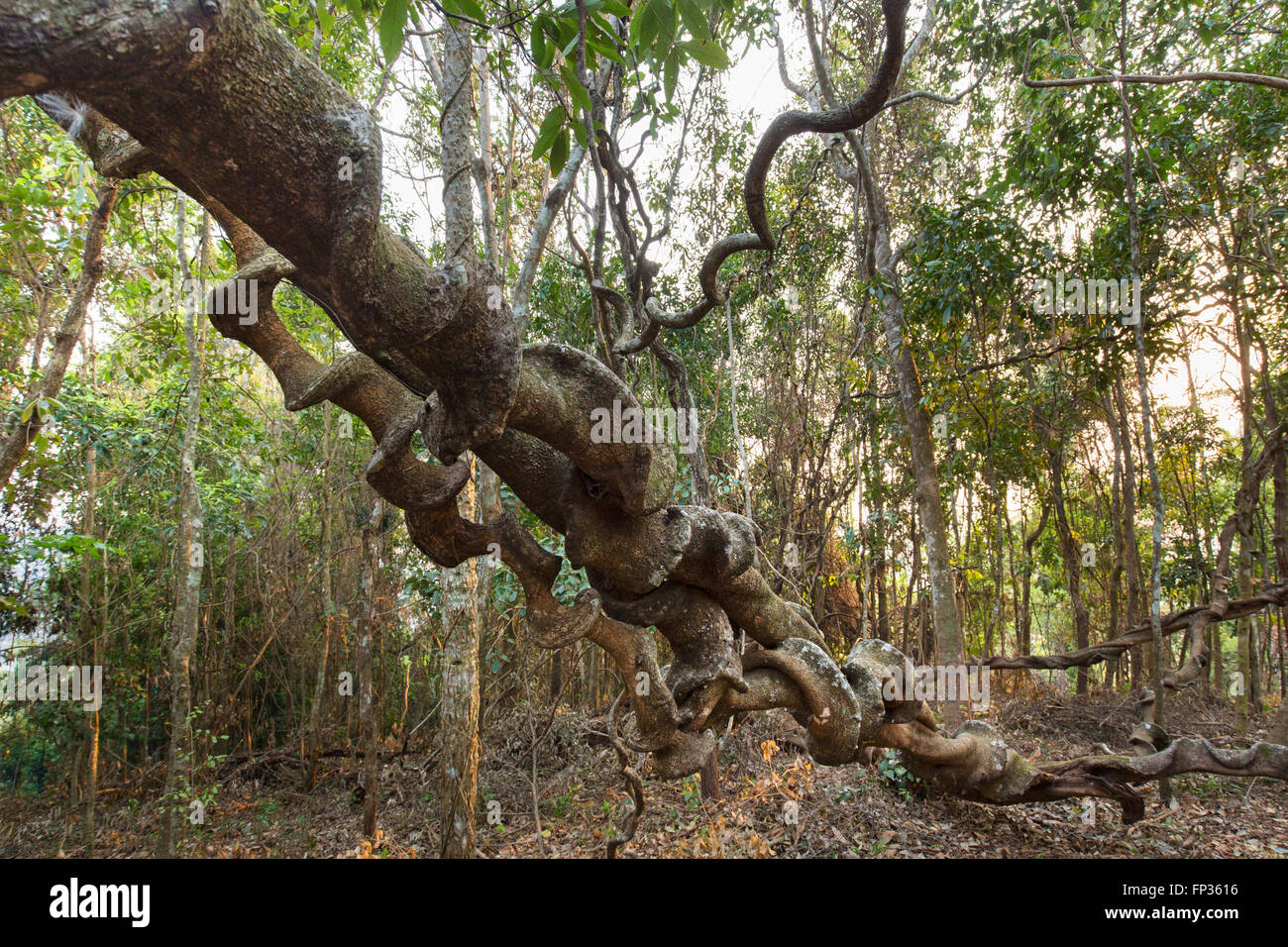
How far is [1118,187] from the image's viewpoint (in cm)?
501

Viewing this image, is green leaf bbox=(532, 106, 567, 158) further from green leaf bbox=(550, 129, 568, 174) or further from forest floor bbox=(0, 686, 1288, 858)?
forest floor bbox=(0, 686, 1288, 858)

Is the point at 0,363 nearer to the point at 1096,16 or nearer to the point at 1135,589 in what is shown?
the point at 1096,16

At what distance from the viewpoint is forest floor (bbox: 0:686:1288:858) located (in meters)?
4.21

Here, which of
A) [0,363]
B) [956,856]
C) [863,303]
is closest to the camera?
[956,856]

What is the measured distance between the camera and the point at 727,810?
15.9 ft

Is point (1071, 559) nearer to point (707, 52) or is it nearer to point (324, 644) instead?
point (707, 52)

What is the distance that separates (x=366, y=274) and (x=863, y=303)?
5.38 m

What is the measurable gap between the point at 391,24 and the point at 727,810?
500cm

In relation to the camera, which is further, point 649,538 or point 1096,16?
point 1096,16
